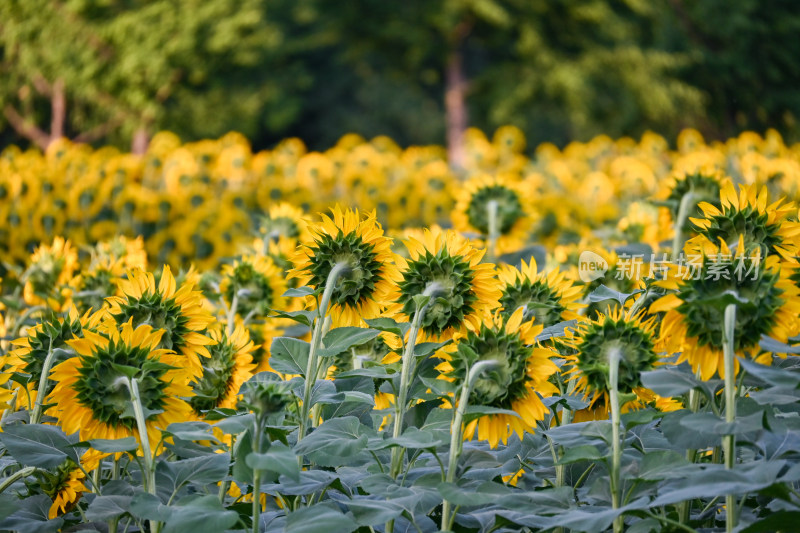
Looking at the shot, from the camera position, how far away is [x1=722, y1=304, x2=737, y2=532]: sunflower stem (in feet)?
3.55

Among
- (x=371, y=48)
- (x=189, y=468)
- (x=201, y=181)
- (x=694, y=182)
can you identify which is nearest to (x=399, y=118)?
(x=371, y=48)

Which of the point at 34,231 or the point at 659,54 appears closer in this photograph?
the point at 34,231

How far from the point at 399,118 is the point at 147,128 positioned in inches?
320

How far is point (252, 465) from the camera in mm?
1053

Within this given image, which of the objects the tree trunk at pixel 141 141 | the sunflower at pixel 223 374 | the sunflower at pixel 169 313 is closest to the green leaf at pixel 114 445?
the sunflower at pixel 169 313

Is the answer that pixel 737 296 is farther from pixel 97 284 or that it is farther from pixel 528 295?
pixel 97 284

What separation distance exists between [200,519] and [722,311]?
71cm

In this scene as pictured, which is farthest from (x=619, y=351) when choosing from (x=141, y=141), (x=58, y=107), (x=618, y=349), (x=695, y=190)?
(x=58, y=107)

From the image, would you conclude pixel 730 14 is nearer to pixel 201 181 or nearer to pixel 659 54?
pixel 659 54

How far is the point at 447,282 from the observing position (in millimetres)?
1339

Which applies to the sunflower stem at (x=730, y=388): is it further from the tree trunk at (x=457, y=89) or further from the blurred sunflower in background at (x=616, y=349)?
the tree trunk at (x=457, y=89)

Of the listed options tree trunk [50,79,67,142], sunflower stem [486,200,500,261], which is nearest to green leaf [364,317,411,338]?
sunflower stem [486,200,500,261]

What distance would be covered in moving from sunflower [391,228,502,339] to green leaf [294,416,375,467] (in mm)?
204

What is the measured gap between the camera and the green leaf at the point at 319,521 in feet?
3.59
